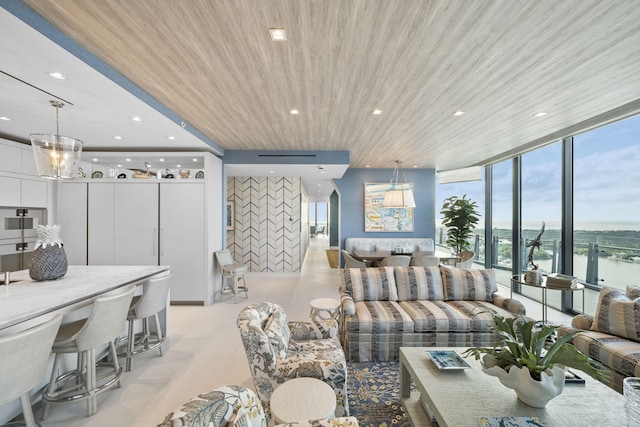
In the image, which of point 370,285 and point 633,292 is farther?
point 370,285

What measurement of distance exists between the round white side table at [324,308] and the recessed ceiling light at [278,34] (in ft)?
8.28

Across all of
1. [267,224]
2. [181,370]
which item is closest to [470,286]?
[181,370]

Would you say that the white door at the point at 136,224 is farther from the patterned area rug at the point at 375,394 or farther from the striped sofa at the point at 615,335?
the striped sofa at the point at 615,335

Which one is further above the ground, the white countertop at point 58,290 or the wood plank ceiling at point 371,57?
the wood plank ceiling at point 371,57

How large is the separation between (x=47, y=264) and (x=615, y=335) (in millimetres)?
5383

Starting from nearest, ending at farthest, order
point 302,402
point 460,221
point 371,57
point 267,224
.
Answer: point 302,402, point 371,57, point 460,221, point 267,224

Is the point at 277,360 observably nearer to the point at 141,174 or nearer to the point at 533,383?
the point at 533,383

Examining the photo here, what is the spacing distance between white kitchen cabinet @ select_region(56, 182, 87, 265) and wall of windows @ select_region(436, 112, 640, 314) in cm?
806

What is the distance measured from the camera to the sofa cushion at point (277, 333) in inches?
76.7

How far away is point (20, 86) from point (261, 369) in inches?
122

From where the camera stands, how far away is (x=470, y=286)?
11.3ft

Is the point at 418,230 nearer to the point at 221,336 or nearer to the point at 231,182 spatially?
the point at 231,182

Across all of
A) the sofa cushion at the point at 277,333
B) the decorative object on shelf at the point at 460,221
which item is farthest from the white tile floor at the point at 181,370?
the decorative object on shelf at the point at 460,221

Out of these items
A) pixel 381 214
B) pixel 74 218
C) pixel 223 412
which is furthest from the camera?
pixel 381 214
